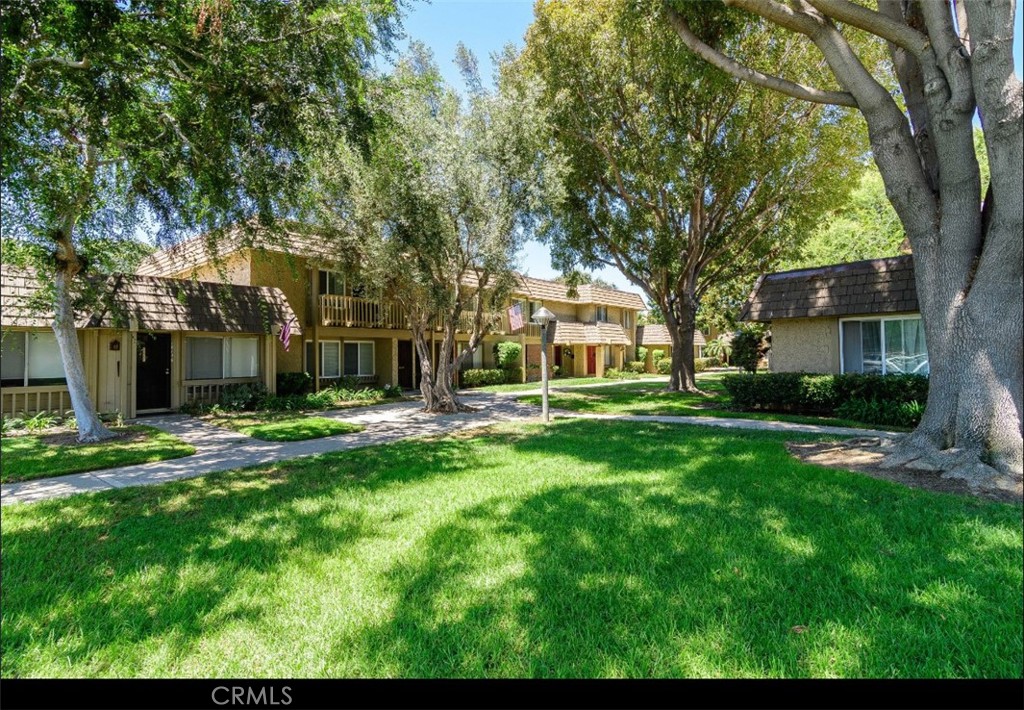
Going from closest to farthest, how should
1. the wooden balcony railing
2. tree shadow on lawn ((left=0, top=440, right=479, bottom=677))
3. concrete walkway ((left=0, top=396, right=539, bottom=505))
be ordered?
1. tree shadow on lawn ((left=0, top=440, right=479, bottom=677))
2. concrete walkway ((left=0, top=396, right=539, bottom=505))
3. the wooden balcony railing

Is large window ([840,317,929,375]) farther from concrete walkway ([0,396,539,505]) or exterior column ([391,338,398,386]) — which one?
exterior column ([391,338,398,386])

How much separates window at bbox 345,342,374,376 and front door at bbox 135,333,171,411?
20.7 ft

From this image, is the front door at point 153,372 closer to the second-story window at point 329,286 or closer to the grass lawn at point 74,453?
the grass lawn at point 74,453

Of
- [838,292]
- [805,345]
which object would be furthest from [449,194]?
[805,345]

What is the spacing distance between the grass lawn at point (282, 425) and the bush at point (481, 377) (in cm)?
1008

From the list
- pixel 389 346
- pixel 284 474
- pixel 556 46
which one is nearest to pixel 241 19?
pixel 284 474

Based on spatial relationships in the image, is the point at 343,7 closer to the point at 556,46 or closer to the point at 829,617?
the point at 829,617

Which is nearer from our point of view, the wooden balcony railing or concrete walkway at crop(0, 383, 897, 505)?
concrete walkway at crop(0, 383, 897, 505)

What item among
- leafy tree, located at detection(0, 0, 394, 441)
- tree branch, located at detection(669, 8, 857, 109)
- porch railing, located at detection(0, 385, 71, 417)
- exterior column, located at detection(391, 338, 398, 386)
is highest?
tree branch, located at detection(669, 8, 857, 109)

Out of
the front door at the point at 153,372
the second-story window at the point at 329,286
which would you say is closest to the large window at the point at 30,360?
the front door at the point at 153,372

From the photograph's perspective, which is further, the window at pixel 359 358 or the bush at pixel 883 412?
the window at pixel 359 358

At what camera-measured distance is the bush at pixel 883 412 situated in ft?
31.6

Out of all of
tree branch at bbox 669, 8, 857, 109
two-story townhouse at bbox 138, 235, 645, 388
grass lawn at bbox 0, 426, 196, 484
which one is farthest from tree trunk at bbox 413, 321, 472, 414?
tree branch at bbox 669, 8, 857, 109

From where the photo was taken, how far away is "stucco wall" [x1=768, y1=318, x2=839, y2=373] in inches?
488
